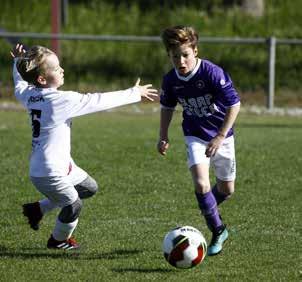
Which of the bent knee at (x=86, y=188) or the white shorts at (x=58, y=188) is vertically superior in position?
the white shorts at (x=58, y=188)

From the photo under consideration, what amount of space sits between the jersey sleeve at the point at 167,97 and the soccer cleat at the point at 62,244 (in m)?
1.25

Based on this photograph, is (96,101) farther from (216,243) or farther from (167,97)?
(216,243)

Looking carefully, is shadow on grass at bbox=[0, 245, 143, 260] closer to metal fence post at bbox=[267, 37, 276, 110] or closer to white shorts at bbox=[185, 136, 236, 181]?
white shorts at bbox=[185, 136, 236, 181]

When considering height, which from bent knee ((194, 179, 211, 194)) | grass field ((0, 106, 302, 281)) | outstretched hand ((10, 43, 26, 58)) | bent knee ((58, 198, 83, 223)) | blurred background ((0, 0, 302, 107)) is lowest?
blurred background ((0, 0, 302, 107))


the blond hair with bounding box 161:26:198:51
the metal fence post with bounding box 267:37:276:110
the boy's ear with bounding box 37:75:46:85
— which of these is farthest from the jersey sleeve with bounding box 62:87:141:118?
the metal fence post with bounding box 267:37:276:110

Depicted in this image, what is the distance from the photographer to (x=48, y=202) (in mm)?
6789

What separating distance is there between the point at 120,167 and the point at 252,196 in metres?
2.18

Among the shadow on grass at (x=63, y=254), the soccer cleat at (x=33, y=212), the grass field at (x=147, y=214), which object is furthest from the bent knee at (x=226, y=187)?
the soccer cleat at (x=33, y=212)

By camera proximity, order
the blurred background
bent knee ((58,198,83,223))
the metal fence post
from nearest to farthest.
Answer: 1. bent knee ((58,198,83,223))
2. the metal fence post
3. the blurred background

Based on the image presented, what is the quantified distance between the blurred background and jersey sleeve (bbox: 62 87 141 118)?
12318 mm

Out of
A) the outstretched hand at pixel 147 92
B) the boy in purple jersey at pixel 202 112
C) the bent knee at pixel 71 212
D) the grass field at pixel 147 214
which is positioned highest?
the outstretched hand at pixel 147 92

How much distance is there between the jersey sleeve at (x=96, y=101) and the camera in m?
6.16

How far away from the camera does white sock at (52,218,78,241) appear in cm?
653

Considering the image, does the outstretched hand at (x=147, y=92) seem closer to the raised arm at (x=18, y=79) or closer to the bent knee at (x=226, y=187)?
the raised arm at (x=18, y=79)
